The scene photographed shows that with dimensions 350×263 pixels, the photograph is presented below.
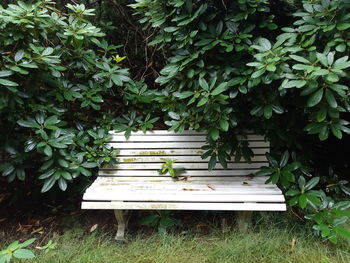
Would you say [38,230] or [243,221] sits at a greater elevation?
[243,221]

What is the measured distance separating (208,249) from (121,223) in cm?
78

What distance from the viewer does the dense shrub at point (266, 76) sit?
1.98 m

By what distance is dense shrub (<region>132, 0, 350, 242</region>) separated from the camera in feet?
6.49

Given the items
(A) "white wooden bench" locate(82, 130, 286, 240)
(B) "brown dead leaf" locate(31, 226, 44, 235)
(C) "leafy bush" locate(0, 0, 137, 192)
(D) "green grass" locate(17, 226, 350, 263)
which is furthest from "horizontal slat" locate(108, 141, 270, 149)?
(B) "brown dead leaf" locate(31, 226, 44, 235)

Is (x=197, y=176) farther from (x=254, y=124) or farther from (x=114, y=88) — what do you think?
(x=114, y=88)

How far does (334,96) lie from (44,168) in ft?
7.65

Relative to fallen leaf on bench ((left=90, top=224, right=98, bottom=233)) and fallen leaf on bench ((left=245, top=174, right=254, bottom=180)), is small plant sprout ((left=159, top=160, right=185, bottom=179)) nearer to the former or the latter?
fallen leaf on bench ((left=245, top=174, right=254, bottom=180))

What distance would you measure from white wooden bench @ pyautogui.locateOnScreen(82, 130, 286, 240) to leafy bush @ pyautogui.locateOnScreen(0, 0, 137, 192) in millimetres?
216

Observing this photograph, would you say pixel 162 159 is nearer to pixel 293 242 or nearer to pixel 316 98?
pixel 293 242

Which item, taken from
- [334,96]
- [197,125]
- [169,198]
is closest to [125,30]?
[197,125]

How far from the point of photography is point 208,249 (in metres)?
2.22

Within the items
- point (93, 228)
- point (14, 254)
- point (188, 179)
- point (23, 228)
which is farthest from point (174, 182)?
point (23, 228)

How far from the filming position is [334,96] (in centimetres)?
208

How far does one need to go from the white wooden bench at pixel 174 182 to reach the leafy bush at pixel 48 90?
22 cm
